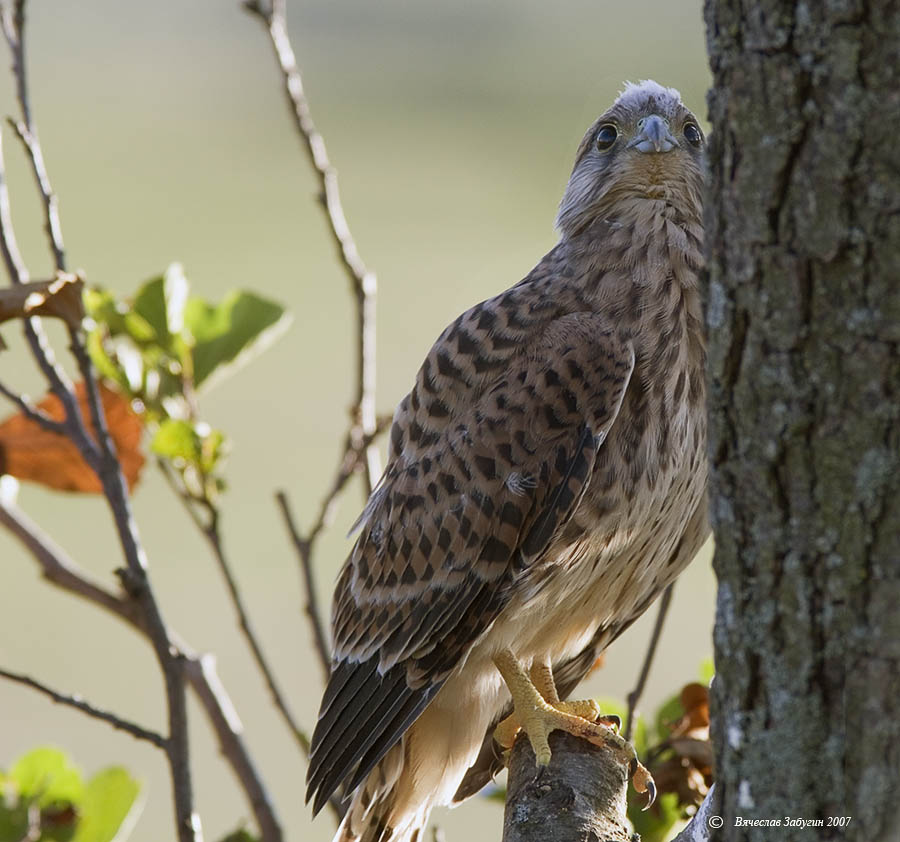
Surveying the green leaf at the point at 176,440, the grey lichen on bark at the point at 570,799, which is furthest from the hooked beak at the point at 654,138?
the grey lichen on bark at the point at 570,799

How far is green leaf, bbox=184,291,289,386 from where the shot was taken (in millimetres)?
2307

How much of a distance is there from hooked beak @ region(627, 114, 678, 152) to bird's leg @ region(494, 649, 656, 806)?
1.07 metres

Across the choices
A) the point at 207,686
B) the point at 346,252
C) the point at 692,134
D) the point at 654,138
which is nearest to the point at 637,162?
the point at 654,138

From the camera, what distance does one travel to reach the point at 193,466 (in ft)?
7.20

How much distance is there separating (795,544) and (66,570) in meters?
1.41

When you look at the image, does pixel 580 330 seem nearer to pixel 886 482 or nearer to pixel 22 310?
pixel 22 310

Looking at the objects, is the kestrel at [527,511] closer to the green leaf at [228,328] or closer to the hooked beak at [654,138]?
the hooked beak at [654,138]

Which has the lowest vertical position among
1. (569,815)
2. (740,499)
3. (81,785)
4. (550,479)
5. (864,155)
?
(81,785)

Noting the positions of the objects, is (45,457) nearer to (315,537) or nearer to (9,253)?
(9,253)

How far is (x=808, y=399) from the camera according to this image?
1.04m

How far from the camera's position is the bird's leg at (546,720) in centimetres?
203

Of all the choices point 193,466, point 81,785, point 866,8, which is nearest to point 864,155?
point 866,8

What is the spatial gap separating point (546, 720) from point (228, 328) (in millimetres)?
919

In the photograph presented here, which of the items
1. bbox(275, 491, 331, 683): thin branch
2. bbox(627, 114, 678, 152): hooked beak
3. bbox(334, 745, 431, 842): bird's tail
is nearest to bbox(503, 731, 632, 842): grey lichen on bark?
bbox(275, 491, 331, 683): thin branch
